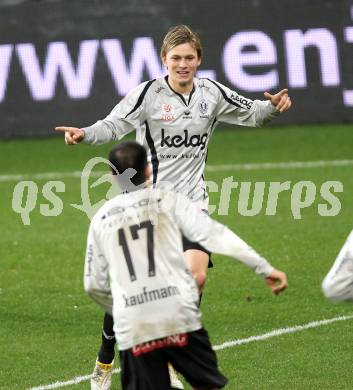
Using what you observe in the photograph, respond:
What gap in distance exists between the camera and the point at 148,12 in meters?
22.6

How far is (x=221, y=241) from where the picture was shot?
7.07 metres

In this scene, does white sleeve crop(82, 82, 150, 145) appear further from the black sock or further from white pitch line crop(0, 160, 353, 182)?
white pitch line crop(0, 160, 353, 182)

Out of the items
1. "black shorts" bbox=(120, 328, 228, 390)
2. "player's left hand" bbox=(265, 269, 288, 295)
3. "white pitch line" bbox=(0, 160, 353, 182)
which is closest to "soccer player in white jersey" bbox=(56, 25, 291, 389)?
"black shorts" bbox=(120, 328, 228, 390)

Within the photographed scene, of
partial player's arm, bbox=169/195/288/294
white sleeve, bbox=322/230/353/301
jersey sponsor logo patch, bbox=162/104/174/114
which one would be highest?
jersey sponsor logo patch, bbox=162/104/174/114

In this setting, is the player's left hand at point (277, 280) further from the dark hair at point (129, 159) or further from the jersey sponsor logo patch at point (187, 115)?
the jersey sponsor logo patch at point (187, 115)

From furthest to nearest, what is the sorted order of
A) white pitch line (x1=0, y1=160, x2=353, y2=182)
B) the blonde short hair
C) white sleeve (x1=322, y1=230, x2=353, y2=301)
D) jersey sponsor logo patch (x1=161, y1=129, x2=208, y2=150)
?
1. white pitch line (x1=0, y1=160, x2=353, y2=182)
2. jersey sponsor logo patch (x1=161, y1=129, x2=208, y2=150)
3. the blonde short hair
4. white sleeve (x1=322, y1=230, x2=353, y2=301)

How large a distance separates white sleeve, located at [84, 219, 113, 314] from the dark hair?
0.41 metres

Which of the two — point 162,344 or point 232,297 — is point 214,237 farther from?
point 232,297

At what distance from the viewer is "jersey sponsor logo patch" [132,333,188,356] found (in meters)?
7.06

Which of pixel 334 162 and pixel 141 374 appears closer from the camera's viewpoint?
pixel 141 374

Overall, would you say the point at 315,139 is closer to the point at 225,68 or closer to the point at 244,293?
the point at 225,68

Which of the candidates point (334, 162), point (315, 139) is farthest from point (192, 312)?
point (315, 139)

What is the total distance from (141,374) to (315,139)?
1547cm

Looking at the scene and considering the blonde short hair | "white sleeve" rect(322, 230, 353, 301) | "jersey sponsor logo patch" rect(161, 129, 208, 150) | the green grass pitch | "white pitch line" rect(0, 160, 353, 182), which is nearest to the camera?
"white sleeve" rect(322, 230, 353, 301)
